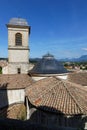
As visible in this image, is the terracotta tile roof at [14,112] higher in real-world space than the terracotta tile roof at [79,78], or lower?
lower

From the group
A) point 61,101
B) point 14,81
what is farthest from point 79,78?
point 61,101

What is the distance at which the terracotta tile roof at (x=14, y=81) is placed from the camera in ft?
66.6

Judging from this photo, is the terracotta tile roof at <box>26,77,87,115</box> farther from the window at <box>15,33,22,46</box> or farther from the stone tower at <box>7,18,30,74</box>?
the window at <box>15,33,22,46</box>

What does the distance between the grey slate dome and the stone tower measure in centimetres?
667

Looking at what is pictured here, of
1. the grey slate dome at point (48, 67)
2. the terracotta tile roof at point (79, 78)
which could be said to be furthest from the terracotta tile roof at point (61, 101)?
the terracotta tile roof at point (79, 78)

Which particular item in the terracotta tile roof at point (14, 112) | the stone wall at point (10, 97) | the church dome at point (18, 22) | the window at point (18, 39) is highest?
the church dome at point (18, 22)

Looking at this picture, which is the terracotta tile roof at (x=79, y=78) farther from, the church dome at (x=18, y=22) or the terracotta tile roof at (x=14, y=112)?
the church dome at (x=18, y=22)

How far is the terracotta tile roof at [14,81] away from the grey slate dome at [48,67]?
4.58ft

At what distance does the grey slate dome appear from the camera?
21688 millimetres

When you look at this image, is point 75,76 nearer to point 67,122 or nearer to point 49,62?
point 49,62

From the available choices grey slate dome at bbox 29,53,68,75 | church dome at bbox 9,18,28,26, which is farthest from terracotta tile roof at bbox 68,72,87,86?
church dome at bbox 9,18,28,26

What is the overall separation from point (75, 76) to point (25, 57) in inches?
387

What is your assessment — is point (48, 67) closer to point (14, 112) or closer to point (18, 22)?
point (14, 112)

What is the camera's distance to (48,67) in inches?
869
